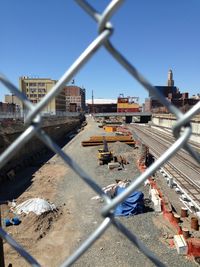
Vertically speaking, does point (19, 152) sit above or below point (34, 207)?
above

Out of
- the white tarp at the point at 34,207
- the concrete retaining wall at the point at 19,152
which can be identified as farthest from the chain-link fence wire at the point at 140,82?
the concrete retaining wall at the point at 19,152

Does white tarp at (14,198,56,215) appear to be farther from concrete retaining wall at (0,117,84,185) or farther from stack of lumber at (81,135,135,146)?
stack of lumber at (81,135,135,146)

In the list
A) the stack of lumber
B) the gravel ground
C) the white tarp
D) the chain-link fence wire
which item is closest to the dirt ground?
Answer: the gravel ground

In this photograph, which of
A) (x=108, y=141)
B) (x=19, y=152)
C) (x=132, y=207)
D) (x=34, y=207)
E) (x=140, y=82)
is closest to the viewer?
(x=140, y=82)

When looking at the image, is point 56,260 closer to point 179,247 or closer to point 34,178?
point 179,247

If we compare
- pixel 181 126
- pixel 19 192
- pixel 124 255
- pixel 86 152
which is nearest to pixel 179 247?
pixel 124 255

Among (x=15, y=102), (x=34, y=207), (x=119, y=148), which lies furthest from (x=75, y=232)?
(x=15, y=102)

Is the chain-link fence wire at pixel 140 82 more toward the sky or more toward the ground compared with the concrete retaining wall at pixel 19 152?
more toward the sky

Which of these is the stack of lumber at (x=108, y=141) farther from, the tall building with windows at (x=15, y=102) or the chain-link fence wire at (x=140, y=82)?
the chain-link fence wire at (x=140, y=82)

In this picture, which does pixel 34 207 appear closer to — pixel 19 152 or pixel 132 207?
pixel 132 207

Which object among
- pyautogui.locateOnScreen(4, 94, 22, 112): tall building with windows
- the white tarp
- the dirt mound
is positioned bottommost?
the dirt mound

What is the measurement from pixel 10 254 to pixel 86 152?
32500 mm

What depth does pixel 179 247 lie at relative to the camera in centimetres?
1343

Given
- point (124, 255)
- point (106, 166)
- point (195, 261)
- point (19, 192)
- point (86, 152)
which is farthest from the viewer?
point (86, 152)
